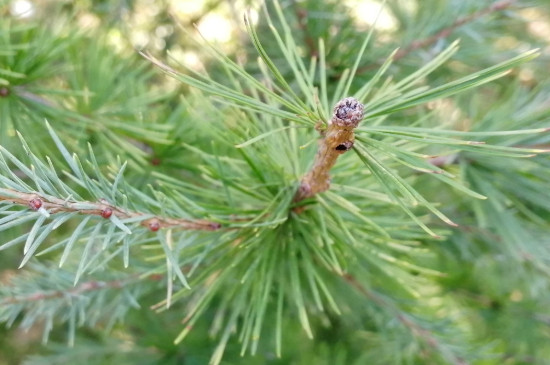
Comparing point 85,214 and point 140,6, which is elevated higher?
point 140,6

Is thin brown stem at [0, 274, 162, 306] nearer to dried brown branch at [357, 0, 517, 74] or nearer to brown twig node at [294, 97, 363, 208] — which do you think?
brown twig node at [294, 97, 363, 208]

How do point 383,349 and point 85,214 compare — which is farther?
point 383,349

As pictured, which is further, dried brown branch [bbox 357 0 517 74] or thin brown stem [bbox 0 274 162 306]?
dried brown branch [bbox 357 0 517 74]

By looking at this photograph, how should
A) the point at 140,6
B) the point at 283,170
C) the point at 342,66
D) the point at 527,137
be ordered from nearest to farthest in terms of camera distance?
1. the point at 283,170
2. the point at 527,137
3. the point at 342,66
4. the point at 140,6

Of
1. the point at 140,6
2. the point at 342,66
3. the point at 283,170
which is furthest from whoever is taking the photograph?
the point at 140,6

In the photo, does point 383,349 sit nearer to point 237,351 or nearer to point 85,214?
point 237,351

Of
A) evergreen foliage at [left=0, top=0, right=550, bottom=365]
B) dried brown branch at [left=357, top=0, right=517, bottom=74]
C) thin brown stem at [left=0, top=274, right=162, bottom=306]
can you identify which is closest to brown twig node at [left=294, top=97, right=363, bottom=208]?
evergreen foliage at [left=0, top=0, right=550, bottom=365]

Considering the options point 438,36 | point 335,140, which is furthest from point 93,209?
point 438,36

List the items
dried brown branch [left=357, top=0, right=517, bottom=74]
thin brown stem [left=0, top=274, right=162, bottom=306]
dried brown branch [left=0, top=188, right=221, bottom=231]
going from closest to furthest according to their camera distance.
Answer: dried brown branch [left=0, top=188, right=221, bottom=231]
thin brown stem [left=0, top=274, right=162, bottom=306]
dried brown branch [left=357, top=0, right=517, bottom=74]

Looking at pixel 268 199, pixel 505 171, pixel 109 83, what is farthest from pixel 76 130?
pixel 505 171

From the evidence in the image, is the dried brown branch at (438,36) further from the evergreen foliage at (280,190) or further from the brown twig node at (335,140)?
the brown twig node at (335,140)
